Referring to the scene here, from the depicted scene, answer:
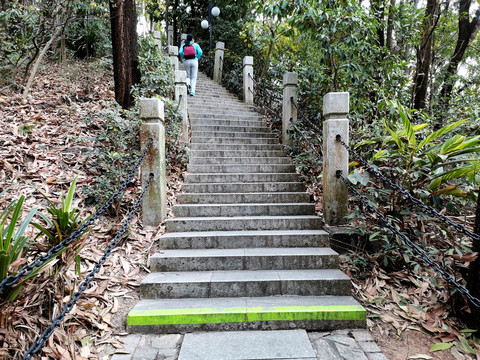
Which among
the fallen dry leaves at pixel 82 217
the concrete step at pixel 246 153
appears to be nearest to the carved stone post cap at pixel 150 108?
the fallen dry leaves at pixel 82 217

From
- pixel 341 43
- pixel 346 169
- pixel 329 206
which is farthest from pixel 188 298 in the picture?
pixel 341 43

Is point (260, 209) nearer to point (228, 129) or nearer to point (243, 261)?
point (243, 261)

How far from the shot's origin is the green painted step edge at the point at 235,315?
7.39ft


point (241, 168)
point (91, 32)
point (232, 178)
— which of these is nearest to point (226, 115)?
point (241, 168)

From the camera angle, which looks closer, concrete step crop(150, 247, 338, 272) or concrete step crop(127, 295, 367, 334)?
concrete step crop(127, 295, 367, 334)

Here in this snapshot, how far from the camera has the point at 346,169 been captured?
3.33 metres

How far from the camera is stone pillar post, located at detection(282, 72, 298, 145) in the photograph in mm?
5180

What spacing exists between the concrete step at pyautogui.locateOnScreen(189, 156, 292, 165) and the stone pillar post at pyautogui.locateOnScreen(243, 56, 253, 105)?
3688 mm

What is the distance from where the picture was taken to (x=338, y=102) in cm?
326

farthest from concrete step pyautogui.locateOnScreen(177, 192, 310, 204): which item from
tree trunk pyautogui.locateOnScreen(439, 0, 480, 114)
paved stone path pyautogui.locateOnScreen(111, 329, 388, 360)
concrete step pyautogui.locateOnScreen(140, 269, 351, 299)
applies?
tree trunk pyautogui.locateOnScreen(439, 0, 480, 114)

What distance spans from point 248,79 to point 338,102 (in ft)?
17.4

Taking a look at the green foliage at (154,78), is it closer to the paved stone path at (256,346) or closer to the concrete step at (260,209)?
the concrete step at (260,209)

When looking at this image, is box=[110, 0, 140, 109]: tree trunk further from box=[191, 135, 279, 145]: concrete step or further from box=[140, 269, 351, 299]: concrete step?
box=[140, 269, 351, 299]: concrete step

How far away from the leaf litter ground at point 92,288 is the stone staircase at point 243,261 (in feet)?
0.65
